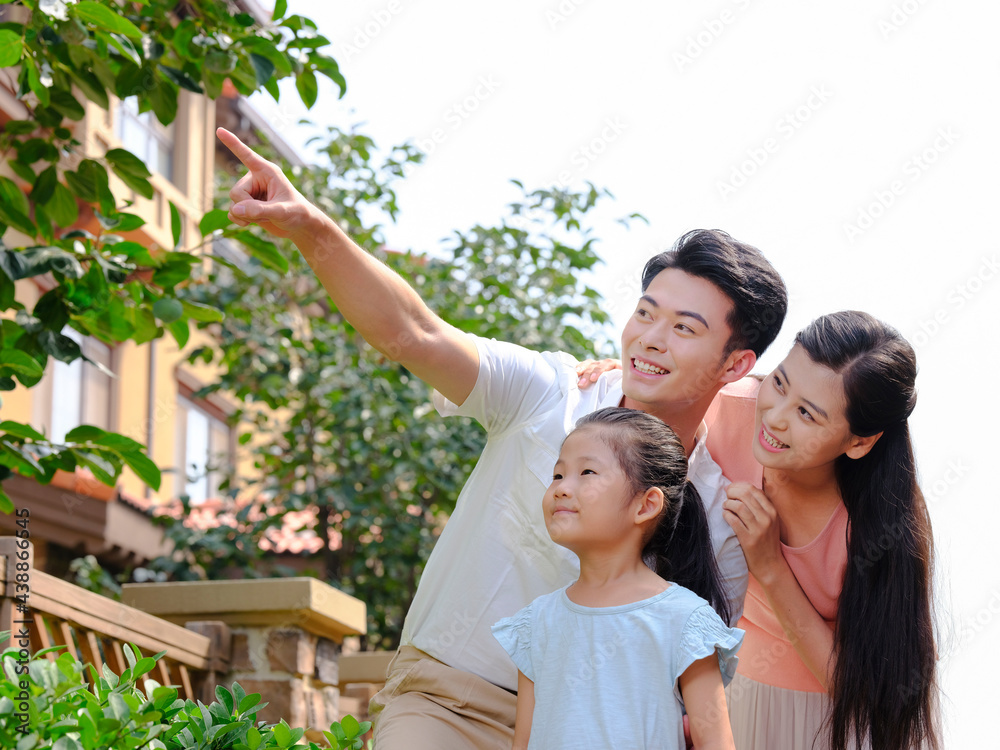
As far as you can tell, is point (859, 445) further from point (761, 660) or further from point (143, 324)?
point (143, 324)

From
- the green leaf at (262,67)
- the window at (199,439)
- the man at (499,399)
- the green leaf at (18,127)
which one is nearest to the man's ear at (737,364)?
the man at (499,399)

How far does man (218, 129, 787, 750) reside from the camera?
6.67 feet

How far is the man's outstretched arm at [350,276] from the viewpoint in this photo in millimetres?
1951

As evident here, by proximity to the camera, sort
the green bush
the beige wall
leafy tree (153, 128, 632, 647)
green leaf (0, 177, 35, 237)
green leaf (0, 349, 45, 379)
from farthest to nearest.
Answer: the beige wall
leafy tree (153, 128, 632, 647)
green leaf (0, 177, 35, 237)
green leaf (0, 349, 45, 379)
the green bush

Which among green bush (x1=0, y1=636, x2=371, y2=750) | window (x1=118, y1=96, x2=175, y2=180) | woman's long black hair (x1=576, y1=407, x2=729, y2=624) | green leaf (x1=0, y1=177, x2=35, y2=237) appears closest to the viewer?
green bush (x1=0, y1=636, x2=371, y2=750)

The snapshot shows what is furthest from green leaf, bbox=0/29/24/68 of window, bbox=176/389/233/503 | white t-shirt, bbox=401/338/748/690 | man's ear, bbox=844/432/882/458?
window, bbox=176/389/233/503

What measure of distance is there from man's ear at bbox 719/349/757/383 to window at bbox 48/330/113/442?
7.77 metres

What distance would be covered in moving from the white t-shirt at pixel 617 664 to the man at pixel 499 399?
16 centimetres

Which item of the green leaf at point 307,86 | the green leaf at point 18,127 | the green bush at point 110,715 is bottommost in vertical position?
the green bush at point 110,715

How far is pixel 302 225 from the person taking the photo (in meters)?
1.95

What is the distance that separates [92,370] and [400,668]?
28.8 ft

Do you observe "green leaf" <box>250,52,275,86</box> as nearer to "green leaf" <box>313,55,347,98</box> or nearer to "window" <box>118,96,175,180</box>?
"green leaf" <box>313,55,347,98</box>

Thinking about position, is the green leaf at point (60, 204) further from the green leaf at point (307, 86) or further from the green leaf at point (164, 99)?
the green leaf at point (307, 86)

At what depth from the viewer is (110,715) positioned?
1.70m
